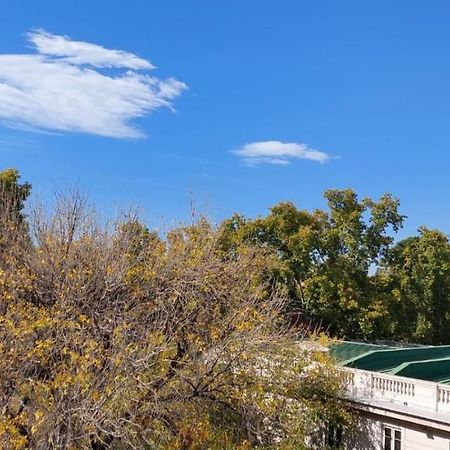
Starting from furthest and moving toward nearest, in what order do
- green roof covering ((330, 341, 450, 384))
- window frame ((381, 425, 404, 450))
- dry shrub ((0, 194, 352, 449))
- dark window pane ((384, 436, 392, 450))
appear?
green roof covering ((330, 341, 450, 384)), dark window pane ((384, 436, 392, 450)), window frame ((381, 425, 404, 450)), dry shrub ((0, 194, 352, 449))

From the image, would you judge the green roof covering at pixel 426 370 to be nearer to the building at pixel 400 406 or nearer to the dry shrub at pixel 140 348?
the building at pixel 400 406

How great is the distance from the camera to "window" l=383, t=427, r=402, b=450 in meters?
13.6

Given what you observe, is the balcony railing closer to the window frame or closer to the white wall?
the white wall

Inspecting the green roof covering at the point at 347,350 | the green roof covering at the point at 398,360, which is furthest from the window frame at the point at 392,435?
the green roof covering at the point at 347,350

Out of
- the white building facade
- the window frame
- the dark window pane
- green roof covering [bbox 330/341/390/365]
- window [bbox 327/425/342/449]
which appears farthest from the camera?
green roof covering [bbox 330/341/390/365]

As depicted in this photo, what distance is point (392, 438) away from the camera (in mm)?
13695

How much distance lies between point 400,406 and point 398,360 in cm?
456

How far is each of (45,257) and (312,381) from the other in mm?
7142

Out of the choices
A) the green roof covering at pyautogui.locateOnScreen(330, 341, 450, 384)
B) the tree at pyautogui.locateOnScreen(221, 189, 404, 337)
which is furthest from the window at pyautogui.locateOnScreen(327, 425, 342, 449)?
the tree at pyautogui.locateOnScreen(221, 189, 404, 337)

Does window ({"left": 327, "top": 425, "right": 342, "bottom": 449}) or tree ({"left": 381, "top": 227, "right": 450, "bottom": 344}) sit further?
tree ({"left": 381, "top": 227, "right": 450, "bottom": 344})

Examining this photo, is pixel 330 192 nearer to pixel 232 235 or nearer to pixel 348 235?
pixel 348 235

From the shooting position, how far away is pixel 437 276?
98.6 ft

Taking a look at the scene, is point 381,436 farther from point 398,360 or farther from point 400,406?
point 398,360

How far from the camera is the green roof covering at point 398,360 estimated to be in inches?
633
